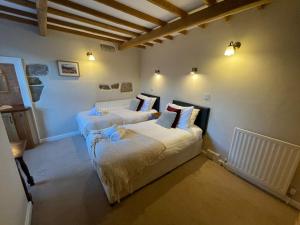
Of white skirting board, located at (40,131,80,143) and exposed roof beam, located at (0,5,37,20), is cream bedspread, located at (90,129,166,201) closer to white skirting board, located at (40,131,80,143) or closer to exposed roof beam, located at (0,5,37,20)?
white skirting board, located at (40,131,80,143)

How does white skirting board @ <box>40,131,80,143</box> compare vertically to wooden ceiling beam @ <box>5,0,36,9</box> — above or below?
below

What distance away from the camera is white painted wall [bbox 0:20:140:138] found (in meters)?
2.67

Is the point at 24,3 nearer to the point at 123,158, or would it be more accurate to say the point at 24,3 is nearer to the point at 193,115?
the point at 123,158

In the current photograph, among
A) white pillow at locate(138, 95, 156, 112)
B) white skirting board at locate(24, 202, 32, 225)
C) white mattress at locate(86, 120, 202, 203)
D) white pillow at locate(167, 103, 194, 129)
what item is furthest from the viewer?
white pillow at locate(138, 95, 156, 112)

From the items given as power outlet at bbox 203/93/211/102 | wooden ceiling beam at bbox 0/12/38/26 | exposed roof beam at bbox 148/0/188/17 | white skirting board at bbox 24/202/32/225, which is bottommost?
white skirting board at bbox 24/202/32/225

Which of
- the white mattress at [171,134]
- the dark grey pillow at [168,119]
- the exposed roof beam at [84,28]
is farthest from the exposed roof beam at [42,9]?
the dark grey pillow at [168,119]

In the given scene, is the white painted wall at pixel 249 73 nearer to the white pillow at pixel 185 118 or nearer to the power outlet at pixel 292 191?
the power outlet at pixel 292 191

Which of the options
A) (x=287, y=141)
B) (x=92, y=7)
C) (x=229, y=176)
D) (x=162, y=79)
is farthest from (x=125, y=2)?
(x=229, y=176)

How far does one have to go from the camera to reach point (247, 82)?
6.68 ft

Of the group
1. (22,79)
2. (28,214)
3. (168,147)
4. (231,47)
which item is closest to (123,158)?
(168,147)

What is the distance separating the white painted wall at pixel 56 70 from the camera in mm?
2670

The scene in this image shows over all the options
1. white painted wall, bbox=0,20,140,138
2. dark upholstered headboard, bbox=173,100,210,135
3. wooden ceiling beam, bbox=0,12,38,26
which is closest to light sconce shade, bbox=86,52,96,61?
white painted wall, bbox=0,20,140,138

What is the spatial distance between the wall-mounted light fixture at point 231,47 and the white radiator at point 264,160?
1.20 metres

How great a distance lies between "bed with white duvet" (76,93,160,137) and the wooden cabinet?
0.98 meters
